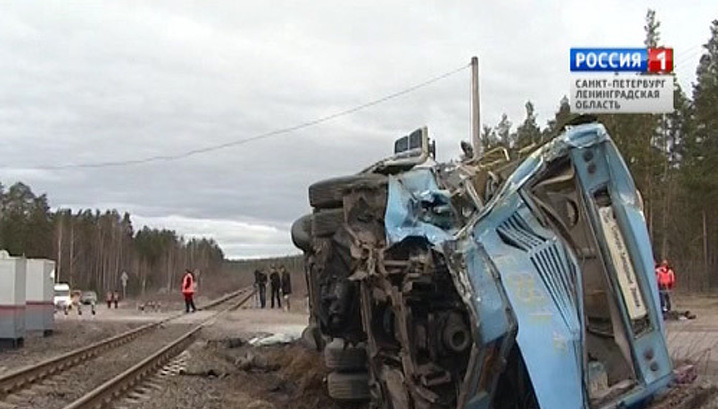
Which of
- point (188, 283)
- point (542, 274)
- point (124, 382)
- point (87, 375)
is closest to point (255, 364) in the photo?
point (124, 382)

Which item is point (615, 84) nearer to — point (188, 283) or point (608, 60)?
point (608, 60)

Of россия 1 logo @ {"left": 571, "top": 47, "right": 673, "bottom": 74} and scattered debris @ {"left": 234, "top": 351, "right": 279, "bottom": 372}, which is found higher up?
россия 1 logo @ {"left": 571, "top": 47, "right": 673, "bottom": 74}

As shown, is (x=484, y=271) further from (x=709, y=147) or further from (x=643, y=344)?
(x=709, y=147)

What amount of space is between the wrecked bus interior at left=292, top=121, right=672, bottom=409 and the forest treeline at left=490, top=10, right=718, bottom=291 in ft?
123

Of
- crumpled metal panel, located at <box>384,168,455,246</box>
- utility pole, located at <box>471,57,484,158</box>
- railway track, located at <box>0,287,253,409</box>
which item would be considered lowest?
railway track, located at <box>0,287,253,409</box>

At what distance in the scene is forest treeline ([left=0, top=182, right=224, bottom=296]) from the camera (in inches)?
3799

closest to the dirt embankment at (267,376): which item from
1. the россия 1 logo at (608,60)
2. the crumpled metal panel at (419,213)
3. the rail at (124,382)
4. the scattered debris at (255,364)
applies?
the scattered debris at (255,364)

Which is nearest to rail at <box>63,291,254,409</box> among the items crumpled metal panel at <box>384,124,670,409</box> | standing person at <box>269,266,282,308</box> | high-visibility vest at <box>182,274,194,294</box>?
crumpled metal panel at <box>384,124,670,409</box>

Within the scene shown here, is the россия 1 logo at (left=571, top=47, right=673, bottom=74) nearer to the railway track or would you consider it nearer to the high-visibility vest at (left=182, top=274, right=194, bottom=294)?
the railway track

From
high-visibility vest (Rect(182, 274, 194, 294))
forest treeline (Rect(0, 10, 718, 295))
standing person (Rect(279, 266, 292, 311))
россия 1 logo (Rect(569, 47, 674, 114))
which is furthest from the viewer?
forest treeline (Rect(0, 10, 718, 295))

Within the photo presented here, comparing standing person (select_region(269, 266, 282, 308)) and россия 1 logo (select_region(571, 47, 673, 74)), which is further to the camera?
standing person (select_region(269, 266, 282, 308))

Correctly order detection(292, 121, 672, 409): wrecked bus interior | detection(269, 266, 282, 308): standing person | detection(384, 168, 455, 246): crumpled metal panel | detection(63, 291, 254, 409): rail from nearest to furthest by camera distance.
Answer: detection(292, 121, 672, 409): wrecked bus interior → detection(384, 168, 455, 246): crumpled metal panel → detection(63, 291, 254, 409): rail → detection(269, 266, 282, 308): standing person

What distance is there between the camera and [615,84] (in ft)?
68.0

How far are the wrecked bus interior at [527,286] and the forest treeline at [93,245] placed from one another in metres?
80.7
